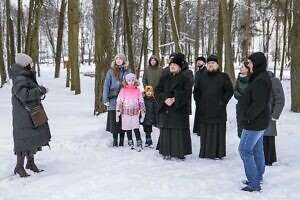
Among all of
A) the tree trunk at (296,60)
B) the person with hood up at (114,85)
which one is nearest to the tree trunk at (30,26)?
the tree trunk at (296,60)

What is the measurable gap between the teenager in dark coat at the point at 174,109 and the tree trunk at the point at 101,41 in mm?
4565

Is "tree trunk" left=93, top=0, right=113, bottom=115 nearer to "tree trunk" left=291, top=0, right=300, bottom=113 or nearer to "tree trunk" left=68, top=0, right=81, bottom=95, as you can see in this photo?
"tree trunk" left=291, top=0, right=300, bottom=113

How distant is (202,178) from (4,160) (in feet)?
11.1

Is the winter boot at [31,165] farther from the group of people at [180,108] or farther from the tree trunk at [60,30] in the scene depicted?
the tree trunk at [60,30]

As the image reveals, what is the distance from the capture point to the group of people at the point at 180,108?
5.70 m

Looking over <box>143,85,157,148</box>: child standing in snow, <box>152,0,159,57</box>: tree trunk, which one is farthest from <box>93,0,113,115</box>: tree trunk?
<box>152,0,159,57</box>: tree trunk

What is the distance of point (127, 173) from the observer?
683 cm

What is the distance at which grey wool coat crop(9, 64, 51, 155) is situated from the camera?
632 centimetres

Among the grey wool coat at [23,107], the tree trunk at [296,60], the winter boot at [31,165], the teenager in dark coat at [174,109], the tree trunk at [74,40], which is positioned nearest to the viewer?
the grey wool coat at [23,107]

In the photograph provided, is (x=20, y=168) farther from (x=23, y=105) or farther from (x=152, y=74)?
(x=152, y=74)

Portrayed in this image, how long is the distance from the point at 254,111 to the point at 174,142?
2.44 metres

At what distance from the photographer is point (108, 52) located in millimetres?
12258

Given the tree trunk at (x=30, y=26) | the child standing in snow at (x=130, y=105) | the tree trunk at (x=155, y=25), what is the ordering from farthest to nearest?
the tree trunk at (x=155, y=25) < the tree trunk at (x=30, y=26) < the child standing in snow at (x=130, y=105)

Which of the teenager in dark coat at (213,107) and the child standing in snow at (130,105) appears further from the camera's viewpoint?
the child standing in snow at (130,105)
